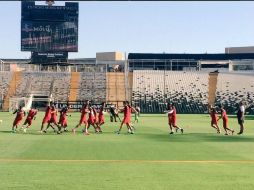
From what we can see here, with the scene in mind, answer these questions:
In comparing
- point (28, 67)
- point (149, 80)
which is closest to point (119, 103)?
point (149, 80)

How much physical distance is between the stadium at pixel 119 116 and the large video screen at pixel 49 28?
0.12 metres

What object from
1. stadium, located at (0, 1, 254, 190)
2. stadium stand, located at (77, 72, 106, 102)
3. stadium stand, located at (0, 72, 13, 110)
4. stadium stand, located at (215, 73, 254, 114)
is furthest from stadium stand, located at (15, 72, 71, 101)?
stadium stand, located at (215, 73, 254, 114)

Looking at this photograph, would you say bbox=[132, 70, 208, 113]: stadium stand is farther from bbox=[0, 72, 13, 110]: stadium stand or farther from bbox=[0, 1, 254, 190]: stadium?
bbox=[0, 72, 13, 110]: stadium stand

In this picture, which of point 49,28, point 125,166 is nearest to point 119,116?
point 49,28

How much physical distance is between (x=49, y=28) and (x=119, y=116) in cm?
1769

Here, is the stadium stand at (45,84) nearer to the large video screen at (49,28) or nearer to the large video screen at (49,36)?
the large video screen at (49,36)

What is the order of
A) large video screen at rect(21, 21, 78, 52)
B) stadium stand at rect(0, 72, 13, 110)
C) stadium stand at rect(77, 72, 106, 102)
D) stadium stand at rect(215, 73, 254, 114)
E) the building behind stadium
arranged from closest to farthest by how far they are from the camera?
1. large video screen at rect(21, 21, 78, 52)
2. stadium stand at rect(215, 73, 254, 114)
3. the building behind stadium
4. stadium stand at rect(0, 72, 13, 110)
5. stadium stand at rect(77, 72, 106, 102)

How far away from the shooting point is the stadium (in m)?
11.8

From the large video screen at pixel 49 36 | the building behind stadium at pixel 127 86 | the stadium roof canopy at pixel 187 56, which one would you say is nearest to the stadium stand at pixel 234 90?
the building behind stadium at pixel 127 86

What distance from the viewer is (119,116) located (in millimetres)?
50875

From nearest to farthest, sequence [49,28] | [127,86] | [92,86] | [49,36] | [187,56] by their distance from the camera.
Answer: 1. [49,28]
2. [49,36]
3. [92,86]
4. [127,86]
5. [187,56]

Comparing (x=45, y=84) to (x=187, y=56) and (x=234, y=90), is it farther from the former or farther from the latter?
(x=187, y=56)

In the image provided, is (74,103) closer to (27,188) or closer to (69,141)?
(69,141)

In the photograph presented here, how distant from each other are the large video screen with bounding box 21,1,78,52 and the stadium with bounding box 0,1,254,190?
12cm
